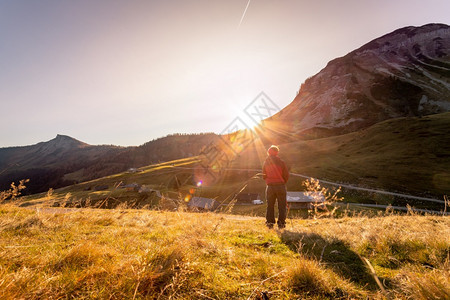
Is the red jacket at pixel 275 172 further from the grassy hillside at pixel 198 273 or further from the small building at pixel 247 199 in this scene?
the small building at pixel 247 199

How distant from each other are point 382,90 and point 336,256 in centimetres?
20630

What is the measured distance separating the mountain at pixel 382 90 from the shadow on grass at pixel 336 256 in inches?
6192

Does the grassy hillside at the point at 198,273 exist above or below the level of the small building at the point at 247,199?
above

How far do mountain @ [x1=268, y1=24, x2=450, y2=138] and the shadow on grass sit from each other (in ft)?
516

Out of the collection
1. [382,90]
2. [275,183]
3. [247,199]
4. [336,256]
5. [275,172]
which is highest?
[382,90]

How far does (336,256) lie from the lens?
4234 mm

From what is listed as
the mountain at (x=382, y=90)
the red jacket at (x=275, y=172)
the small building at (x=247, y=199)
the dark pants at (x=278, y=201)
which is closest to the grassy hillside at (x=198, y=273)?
the dark pants at (x=278, y=201)

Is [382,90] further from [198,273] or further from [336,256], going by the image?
[198,273]

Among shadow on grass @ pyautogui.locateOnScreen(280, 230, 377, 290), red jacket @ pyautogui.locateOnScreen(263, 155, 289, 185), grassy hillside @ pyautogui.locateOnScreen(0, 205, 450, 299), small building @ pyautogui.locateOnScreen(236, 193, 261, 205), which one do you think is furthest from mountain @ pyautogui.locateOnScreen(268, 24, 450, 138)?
grassy hillside @ pyautogui.locateOnScreen(0, 205, 450, 299)

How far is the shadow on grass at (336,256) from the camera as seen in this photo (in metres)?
3.18

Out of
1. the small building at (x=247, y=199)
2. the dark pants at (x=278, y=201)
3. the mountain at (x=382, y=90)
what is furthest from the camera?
the mountain at (x=382, y=90)

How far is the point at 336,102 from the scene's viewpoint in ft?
548

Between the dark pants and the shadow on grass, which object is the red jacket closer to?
the dark pants

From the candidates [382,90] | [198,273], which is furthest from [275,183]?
[382,90]
